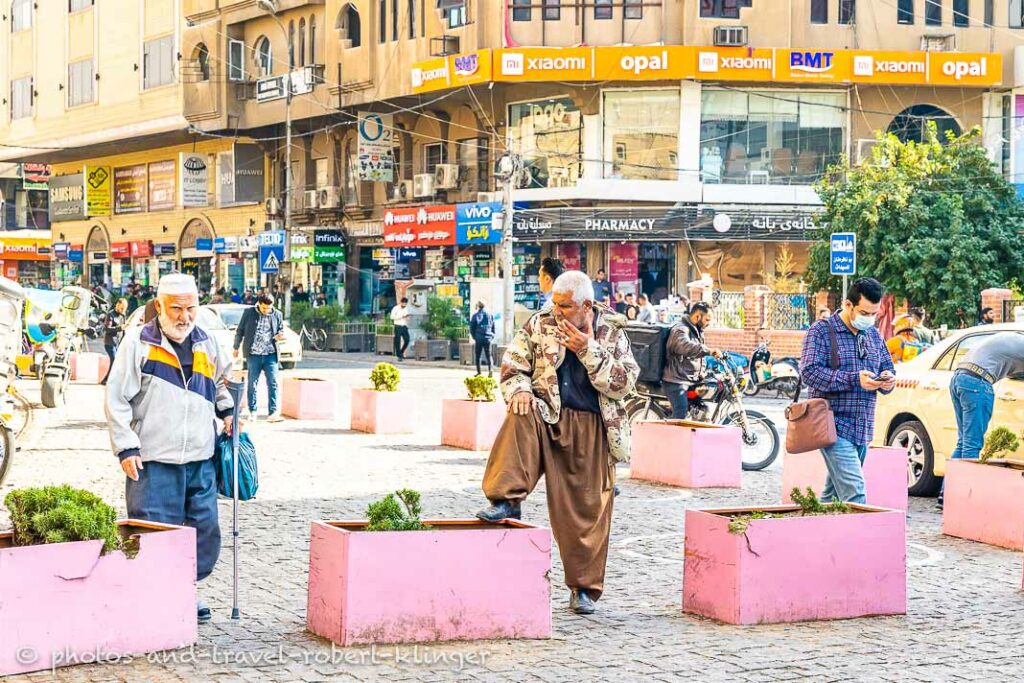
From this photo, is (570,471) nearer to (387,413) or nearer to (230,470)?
(230,470)

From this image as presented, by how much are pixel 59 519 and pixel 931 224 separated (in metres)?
30.6

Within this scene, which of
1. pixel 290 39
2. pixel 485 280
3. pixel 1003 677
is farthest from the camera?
pixel 290 39

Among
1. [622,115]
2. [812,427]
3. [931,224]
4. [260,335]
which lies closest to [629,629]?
[812,427]

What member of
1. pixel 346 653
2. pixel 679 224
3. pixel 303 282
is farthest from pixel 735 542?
pixel 303 282

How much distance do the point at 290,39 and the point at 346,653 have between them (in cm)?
4910

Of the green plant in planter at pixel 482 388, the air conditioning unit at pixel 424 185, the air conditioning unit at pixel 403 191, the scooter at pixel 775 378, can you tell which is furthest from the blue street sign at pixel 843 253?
the air conditioning unit at pixel 403 191

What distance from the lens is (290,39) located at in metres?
54.9

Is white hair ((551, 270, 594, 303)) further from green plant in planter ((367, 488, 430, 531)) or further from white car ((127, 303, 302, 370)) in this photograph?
white car ((127, 303, 302, 370))

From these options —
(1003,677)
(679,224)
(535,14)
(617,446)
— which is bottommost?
(1003,677)

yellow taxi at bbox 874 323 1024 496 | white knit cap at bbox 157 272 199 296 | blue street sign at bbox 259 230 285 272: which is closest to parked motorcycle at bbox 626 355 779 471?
yellow taxi at bbox 874 323 1024 496

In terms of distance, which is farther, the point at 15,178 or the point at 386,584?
the point at 15,178

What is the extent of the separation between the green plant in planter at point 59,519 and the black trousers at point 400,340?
3484cm

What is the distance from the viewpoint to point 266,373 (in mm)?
21328

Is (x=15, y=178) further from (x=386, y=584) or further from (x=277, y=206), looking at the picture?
(x=386, y=584)
